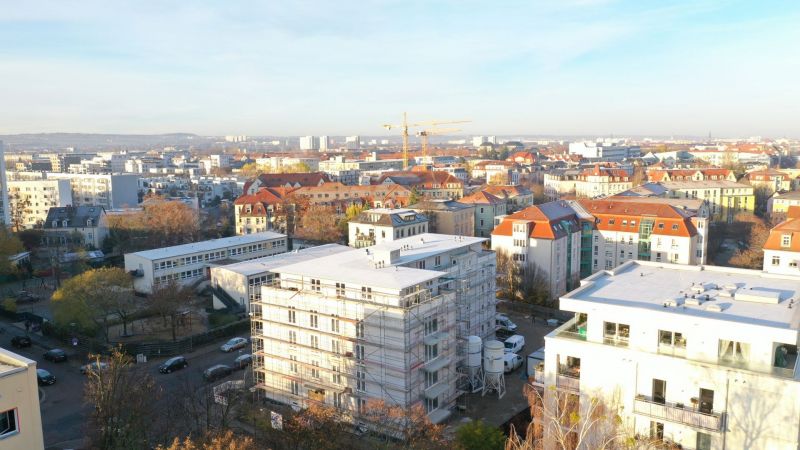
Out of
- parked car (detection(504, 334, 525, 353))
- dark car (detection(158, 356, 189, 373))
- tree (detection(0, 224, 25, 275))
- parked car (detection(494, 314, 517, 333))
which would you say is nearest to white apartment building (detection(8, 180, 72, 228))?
tree (detection(0, 224, 25, 275))

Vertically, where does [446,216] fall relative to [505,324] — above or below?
above

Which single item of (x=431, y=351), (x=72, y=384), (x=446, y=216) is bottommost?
(x=72, y=384)

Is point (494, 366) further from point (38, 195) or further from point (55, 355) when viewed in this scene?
point (38, 195)

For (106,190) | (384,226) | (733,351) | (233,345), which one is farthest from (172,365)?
(106,190)

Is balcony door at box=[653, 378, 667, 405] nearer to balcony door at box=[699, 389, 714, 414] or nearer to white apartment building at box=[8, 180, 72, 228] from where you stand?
balcony door at box=[699, 389, 714, 414]

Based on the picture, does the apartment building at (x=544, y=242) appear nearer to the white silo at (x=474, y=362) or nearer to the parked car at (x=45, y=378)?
the white silo at (x=474, y=362)

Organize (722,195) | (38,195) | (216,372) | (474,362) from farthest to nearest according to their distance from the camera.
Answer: (38,195) < (722,195) < (216,372) < (474,362)
